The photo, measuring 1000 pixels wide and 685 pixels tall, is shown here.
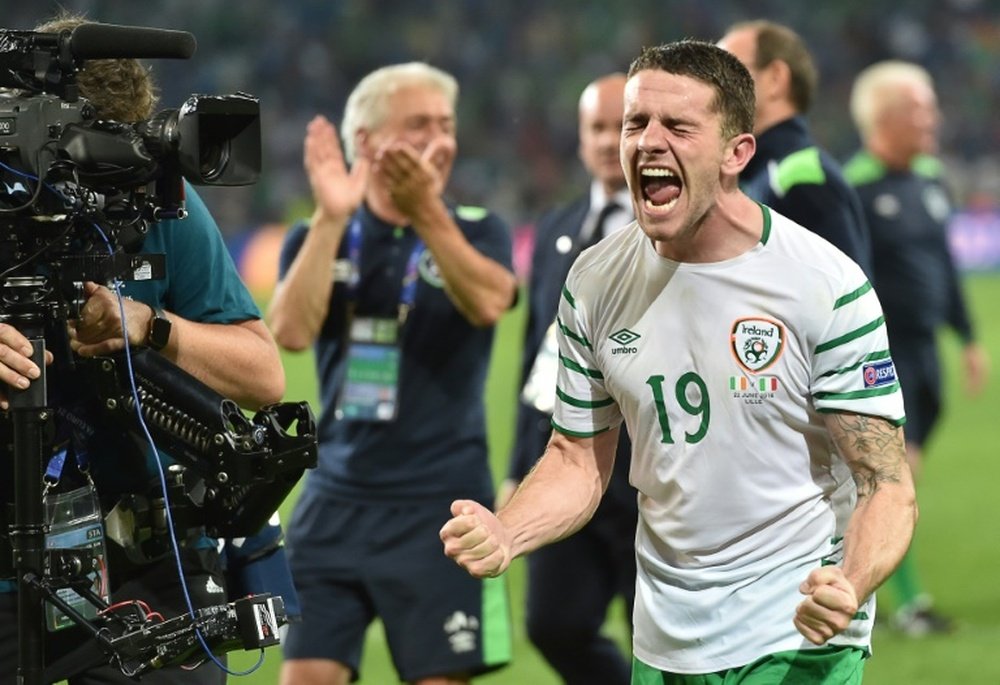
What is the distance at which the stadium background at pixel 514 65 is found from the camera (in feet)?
74.1

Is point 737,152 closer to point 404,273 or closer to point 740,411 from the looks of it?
point 740,411

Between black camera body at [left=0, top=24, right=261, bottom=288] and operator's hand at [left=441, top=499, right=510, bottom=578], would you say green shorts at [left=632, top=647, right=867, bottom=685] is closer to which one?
operator's hand at [left=441, top=499, right=510, bottom=578]

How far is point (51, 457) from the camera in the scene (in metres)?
3.20

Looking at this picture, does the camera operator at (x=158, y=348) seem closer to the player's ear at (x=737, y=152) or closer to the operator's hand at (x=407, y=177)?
the player's ear at (x=737, y=152)

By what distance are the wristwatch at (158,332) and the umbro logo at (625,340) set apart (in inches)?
33.9

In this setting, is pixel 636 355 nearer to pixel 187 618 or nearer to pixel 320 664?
pixel 187 618

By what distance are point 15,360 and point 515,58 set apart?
74.8 feet

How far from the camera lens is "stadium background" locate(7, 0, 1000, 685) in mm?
22594

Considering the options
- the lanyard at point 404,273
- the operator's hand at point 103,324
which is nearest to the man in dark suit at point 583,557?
the lanyard at point 404,273

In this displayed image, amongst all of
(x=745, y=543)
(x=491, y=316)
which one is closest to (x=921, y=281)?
(x=491, y=316)

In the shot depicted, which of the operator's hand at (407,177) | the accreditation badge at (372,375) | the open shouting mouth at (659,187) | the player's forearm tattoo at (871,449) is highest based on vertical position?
the open shouting mouth at (659,187)

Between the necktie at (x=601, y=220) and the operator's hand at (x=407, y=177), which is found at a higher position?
the operator's hand at (x=407, y=177)

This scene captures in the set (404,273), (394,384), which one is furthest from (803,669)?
(404,273)

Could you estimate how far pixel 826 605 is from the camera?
284 cm
